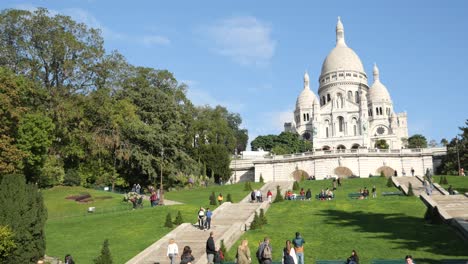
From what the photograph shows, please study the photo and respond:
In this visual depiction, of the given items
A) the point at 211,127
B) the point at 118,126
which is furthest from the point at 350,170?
the point at 118,126

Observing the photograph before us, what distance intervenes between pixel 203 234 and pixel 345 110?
101750 mm

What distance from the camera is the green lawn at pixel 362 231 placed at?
21188 mm

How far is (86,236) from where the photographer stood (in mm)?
28016

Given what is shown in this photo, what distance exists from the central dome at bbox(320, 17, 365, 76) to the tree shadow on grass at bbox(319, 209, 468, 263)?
10692 cm

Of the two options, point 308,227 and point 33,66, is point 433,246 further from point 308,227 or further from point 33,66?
point 33,66

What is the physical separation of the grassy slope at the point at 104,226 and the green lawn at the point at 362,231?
206 inches

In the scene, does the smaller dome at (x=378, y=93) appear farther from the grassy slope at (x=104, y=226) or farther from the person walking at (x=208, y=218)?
the person walking at (x=208, y=218)

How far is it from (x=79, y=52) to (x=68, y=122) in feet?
22.8

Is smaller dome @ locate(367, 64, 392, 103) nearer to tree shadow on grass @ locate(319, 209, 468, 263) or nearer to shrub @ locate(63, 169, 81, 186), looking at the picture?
shrub @ locate(63, 169, 81, 186)

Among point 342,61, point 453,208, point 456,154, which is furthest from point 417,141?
point 453,208

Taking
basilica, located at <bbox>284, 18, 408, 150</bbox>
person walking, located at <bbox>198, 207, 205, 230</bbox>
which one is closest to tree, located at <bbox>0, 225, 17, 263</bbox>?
person walking, located at <bbox>198, 207, 205, 230</bbox>

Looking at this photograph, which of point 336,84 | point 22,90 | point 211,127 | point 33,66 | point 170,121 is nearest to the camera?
point 22,90

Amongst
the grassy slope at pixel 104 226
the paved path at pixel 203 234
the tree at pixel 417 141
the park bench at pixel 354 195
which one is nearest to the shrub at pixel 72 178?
the grassy slope at pixel 104 226

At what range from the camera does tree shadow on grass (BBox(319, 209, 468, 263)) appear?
21297 mm
